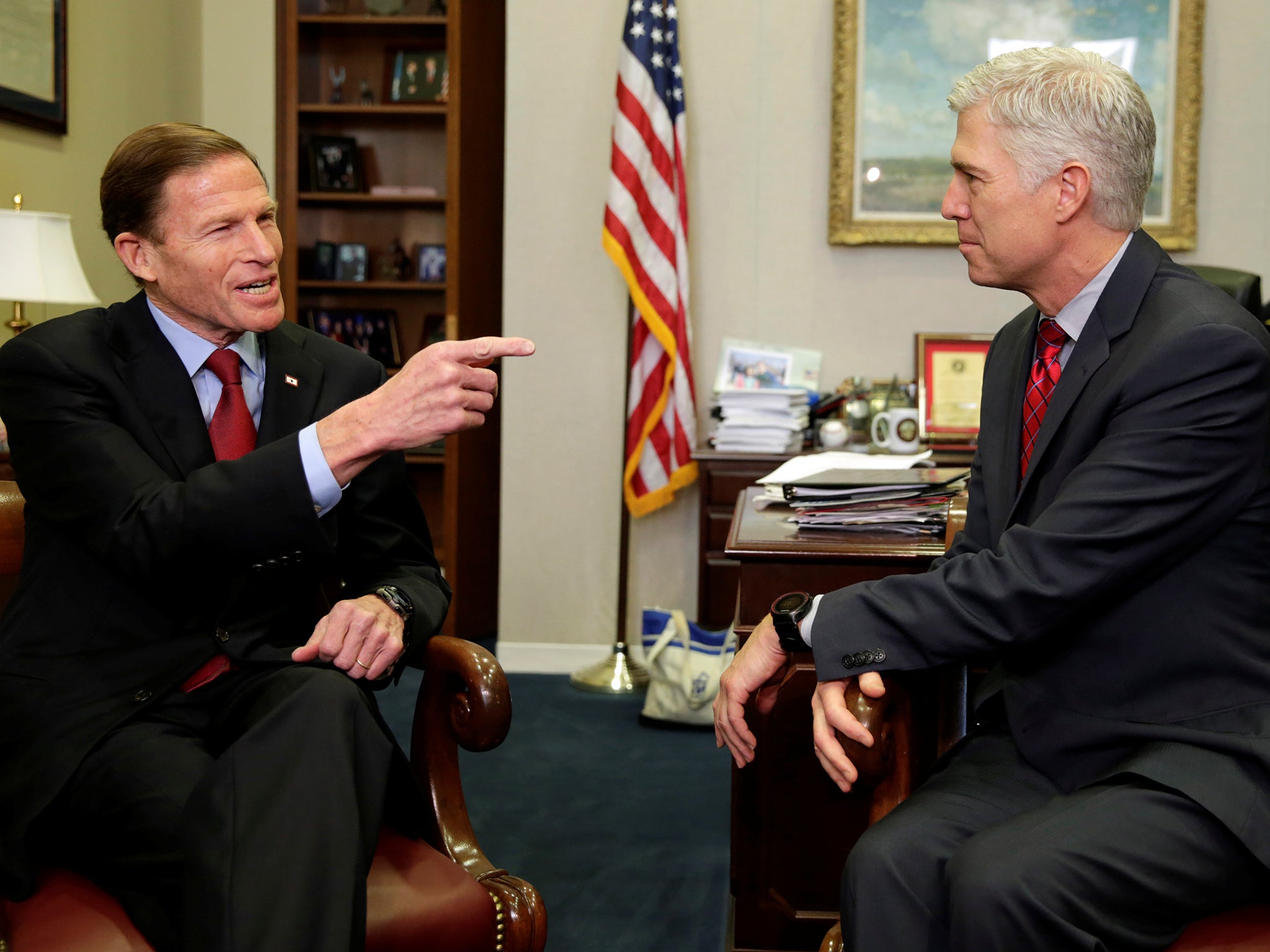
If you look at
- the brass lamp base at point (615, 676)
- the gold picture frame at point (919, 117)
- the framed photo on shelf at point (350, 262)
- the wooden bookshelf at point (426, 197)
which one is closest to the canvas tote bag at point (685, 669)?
the brass lamp base at point (615, 676)

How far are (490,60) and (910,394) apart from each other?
92.7 inches

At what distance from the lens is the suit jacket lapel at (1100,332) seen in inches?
60.0

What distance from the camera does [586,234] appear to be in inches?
177

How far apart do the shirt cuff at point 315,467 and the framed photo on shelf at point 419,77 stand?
4.33 meters

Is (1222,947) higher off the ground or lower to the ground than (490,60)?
lower

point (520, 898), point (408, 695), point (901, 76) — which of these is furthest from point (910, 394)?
point (520, 898)

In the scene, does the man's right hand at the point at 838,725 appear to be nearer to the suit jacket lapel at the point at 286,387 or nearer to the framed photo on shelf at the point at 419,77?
the suit jacket lapel at the point at 286,387

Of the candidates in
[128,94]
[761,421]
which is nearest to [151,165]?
[761,421]

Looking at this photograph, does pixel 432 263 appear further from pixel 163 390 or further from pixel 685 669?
pixel 163 390

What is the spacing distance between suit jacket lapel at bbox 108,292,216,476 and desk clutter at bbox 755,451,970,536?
994 millimetres

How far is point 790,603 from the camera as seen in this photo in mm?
1537

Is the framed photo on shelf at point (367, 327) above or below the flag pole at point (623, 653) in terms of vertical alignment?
above

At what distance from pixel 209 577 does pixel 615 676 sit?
2826 millimetres

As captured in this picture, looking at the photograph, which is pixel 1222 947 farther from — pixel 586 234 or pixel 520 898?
pixel 586 234
